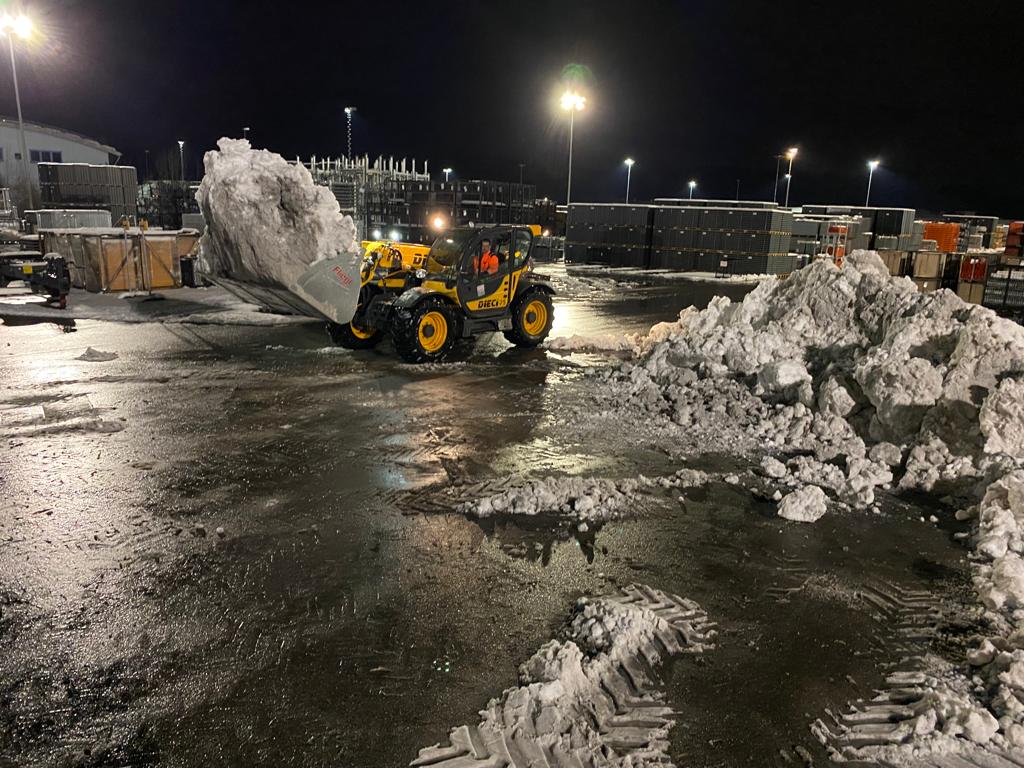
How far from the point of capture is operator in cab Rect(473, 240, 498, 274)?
40.7 feet

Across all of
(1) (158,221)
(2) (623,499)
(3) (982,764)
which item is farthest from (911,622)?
(1) (158,221)

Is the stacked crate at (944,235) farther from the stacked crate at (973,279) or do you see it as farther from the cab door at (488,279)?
the cab door at (488,279)

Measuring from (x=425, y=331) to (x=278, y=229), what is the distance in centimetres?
278

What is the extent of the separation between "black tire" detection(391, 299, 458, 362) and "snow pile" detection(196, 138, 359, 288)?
4.38 feet

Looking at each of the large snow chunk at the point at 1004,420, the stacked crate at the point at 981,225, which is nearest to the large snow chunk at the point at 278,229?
the large snow chunk at the point at 1004,420

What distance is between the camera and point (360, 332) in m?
12.9

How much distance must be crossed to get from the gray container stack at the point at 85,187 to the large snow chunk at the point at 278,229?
855 inches

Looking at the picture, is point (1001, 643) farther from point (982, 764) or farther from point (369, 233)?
point (369, 233)

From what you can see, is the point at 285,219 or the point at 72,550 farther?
the point at 285,219

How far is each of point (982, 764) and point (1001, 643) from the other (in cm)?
122

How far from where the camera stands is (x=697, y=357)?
1044 cm

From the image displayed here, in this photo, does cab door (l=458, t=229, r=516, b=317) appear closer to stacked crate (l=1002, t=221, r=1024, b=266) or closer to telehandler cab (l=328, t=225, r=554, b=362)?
telehandler cab (l=328, t=225, r=554, b=362)

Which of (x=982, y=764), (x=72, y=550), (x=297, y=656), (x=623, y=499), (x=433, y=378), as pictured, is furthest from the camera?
(x=433, y=378)

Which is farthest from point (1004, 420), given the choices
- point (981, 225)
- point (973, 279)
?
point (981, 225)
